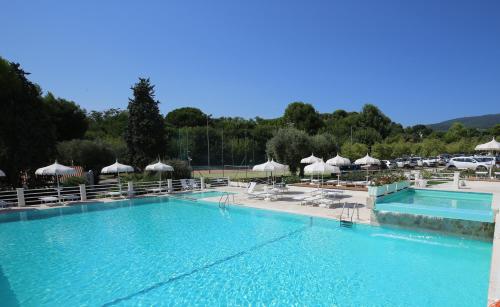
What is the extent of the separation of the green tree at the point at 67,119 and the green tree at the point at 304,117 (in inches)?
1341

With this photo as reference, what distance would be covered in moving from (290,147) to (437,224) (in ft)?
51.4

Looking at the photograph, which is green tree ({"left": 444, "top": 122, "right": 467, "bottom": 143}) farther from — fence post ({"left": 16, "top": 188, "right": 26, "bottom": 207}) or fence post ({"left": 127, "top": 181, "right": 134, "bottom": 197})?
fence post ({"left": 16, "top": 188, "right": 26, "bottom": 207})

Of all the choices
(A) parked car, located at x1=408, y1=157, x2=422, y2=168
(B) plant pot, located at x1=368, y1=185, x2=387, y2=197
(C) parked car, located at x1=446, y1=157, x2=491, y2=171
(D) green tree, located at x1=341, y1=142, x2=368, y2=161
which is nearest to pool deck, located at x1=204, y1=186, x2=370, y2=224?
(B) plant pot, located at x1=368, y1=185, x2=387, y2=197

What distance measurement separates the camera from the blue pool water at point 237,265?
6258 mm

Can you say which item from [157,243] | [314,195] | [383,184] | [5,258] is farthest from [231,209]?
[5,258]

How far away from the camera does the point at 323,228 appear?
11.0m

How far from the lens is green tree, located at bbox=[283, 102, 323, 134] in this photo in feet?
188

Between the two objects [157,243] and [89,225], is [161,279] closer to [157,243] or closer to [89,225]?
[157,243]

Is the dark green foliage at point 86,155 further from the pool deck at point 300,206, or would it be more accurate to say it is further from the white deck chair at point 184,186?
the pool deck at point 300,206

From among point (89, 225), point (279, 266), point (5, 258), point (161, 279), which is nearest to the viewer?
point (161, 279)

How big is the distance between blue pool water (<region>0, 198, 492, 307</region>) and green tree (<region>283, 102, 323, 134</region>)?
46.4m

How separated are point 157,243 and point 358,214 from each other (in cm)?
720

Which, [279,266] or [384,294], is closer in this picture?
[384,294]

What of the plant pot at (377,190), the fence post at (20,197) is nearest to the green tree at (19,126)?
the fence post at (20,197)
